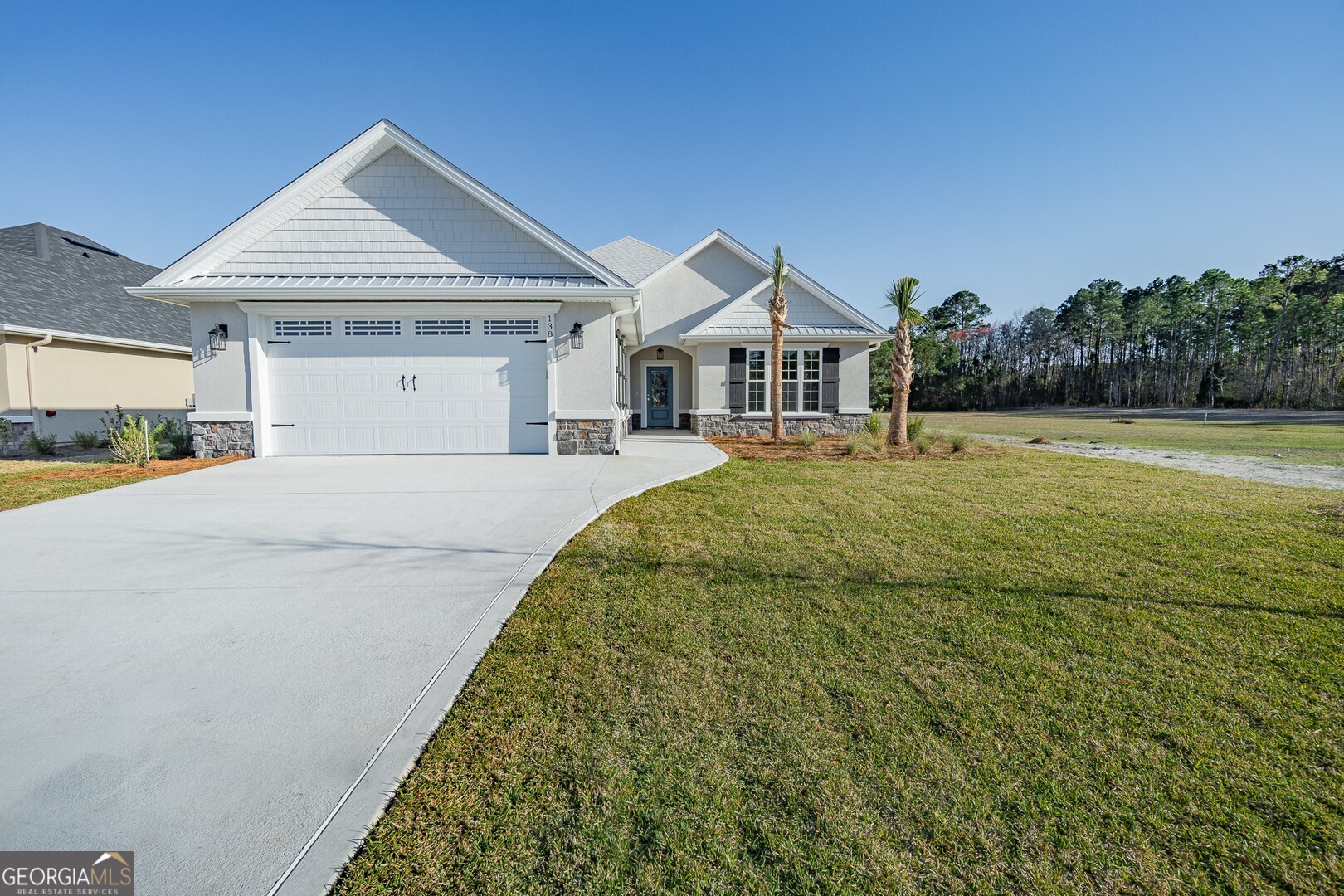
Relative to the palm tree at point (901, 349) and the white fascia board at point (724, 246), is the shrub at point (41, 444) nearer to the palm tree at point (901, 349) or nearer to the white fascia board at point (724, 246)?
the white fascia board at point (724, 246)

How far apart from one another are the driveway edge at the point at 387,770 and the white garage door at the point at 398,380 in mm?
7683

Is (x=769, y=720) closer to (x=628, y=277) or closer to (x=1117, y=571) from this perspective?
(x=1117, y=571)

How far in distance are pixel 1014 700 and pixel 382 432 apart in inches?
438

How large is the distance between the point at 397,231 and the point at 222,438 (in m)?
5.35

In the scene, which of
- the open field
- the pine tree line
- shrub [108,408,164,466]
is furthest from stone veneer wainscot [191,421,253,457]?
the pine tree line

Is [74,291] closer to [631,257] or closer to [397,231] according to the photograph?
[397,231]

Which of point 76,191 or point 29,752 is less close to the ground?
point 76,191

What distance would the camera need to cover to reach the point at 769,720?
2521mm

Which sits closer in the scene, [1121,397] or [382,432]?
[382,432]

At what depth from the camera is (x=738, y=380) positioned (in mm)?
16938

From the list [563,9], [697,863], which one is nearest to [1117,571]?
[697,863]

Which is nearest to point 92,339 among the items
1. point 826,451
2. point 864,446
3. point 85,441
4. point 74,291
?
point 85,441

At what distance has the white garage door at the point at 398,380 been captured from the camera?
Result: 420 inches

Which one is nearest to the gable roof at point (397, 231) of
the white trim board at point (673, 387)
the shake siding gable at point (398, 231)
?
the shake siding gable at point (398, 231)
